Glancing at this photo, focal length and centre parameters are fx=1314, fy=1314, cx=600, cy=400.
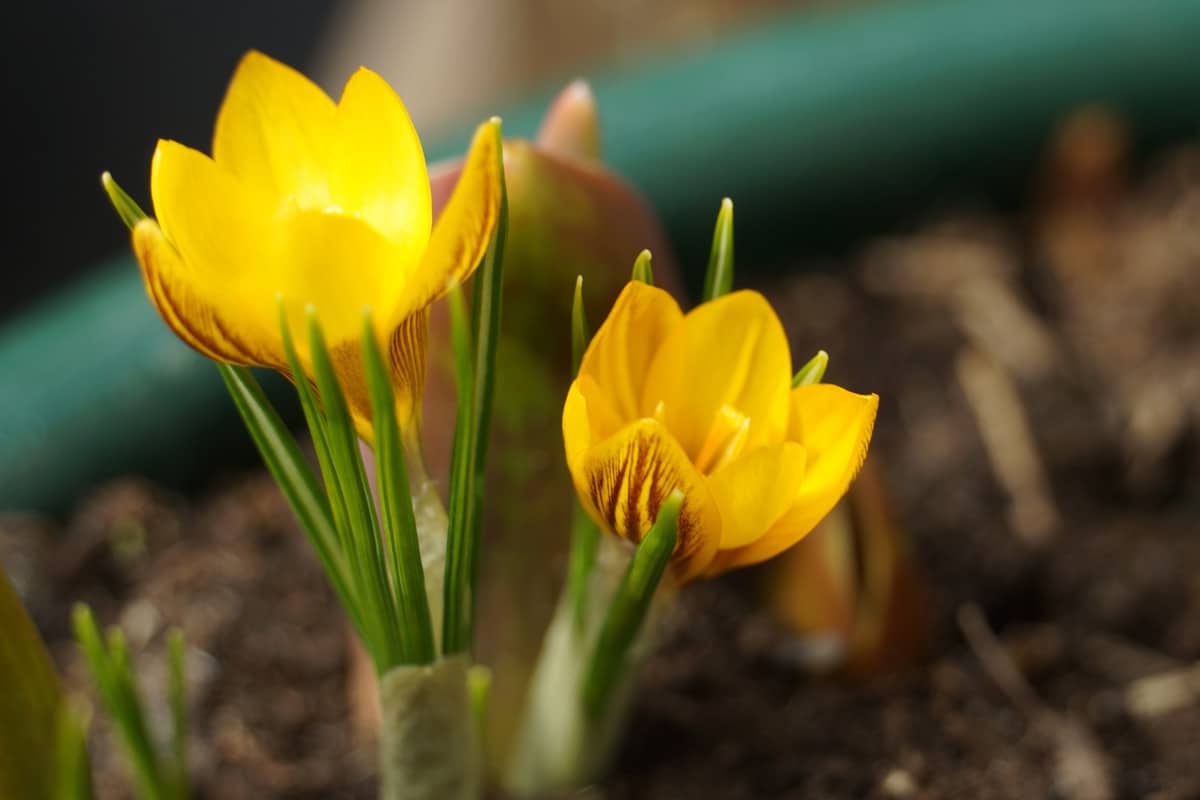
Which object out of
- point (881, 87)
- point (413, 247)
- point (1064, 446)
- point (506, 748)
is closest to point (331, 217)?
point (413, 247)

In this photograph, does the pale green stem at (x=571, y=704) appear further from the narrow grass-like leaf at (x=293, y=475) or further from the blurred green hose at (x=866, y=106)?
the blurred green hose at (x=866, y=106)

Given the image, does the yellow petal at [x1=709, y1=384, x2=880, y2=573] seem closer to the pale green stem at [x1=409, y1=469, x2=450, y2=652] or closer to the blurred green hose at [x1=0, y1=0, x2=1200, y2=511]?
the pale green stem at [x1=409, y1=469, x2=450, y2=652]

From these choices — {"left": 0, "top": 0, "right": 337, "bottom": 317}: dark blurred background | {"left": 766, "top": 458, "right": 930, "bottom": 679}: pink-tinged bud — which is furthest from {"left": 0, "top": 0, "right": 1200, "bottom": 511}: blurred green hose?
{"left": 0, "top": 0, "right": 337, "bottom": 317}: dark blurred background

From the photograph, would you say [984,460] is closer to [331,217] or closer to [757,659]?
[757,659]

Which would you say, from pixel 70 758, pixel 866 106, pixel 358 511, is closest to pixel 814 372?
pixel 358 511

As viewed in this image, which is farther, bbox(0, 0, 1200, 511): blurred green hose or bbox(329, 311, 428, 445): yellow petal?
bbox(0, 0, 1200, 511): blurred green hose

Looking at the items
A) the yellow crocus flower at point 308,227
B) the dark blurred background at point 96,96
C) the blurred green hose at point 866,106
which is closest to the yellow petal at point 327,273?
the yellow crocus flower at point 308,227
